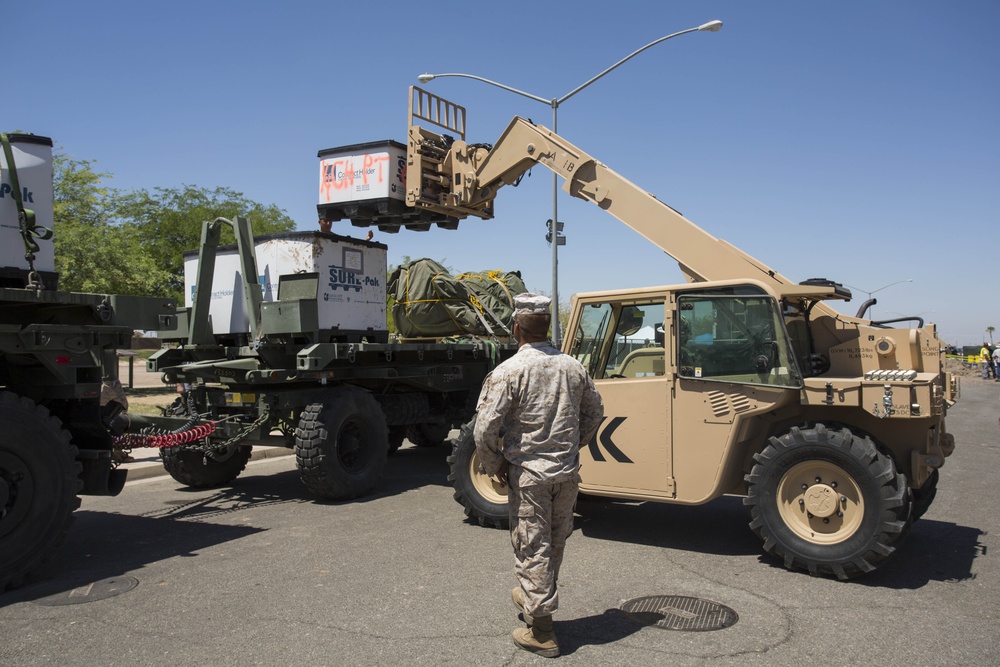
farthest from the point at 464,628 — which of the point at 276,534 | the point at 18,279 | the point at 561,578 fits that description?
the point at 18,279

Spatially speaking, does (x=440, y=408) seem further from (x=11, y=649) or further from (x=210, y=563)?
(x=11, y=649)

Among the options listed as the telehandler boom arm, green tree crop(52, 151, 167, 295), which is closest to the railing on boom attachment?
the telehandler boom arm

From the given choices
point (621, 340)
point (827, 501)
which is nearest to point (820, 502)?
point (827, 501)

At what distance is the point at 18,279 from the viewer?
18.5 ft

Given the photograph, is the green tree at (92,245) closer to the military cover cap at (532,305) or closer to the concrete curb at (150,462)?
the concrete curb at (150,462)

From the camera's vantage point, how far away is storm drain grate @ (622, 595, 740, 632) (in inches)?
184

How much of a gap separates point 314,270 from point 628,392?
3.86m

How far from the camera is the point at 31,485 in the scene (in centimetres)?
548

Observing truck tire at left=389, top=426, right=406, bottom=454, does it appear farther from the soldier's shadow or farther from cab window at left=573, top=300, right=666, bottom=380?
the soldier's shadow

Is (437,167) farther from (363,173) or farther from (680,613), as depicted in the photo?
(680,613)

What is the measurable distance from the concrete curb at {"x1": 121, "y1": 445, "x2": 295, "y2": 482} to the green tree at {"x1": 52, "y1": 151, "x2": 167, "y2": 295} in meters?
7.10

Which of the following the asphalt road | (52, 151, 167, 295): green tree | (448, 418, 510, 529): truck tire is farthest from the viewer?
(52, 151, 167, 295): green tree

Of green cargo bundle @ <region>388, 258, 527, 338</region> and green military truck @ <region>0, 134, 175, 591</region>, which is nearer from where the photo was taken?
green military truck @ <region>0, 134, 175, 591</region>

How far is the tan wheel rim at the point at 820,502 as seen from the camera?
5578 millimetres
